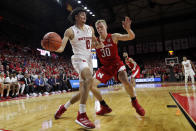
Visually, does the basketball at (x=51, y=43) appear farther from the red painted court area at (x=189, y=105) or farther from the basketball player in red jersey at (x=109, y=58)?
the red painted court area at (x=189, y=105)

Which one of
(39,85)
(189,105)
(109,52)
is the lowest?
(189,105)

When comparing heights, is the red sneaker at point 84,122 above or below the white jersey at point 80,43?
below

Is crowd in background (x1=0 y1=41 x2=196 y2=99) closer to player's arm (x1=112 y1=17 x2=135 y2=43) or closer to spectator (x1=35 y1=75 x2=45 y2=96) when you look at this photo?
spectator (x1=35 y1=75 x2=45 y2=96)

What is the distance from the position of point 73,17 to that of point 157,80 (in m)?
18.0

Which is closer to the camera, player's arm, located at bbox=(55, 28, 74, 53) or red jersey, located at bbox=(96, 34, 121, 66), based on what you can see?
player's arm, located at bbox=(55, 28, 74, 53)

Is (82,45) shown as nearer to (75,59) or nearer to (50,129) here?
(75,59)

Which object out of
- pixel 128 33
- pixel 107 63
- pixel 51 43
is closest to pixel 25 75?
pixel 107 63

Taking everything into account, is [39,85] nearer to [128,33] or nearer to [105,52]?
[105,52]

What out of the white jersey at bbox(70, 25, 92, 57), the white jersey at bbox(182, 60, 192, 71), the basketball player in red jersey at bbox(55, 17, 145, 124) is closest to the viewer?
the white jersey at bbox(70, 25, 92, 57)

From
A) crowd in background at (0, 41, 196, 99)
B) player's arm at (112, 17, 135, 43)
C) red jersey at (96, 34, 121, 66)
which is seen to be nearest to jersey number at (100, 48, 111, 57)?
red jersey at (96, 34, 121, 66)

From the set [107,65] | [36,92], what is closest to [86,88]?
[107,65]

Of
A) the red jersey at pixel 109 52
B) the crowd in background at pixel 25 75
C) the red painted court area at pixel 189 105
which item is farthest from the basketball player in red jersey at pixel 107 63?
the crowd in background at pixel 25 75

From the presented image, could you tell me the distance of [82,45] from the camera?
7.66ft

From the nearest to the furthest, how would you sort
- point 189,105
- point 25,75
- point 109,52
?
1. point 109,52
2. point 189,105
3. point 25,75
